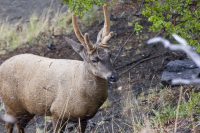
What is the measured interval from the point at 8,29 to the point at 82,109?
8.32 metres

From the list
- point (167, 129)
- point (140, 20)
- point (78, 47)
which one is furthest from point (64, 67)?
point (140, 20)

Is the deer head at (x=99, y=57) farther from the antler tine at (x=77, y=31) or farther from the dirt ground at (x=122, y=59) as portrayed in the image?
the dirt ground at (x=122, y=59)

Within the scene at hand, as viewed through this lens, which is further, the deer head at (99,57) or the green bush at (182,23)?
the deer head at (99,57)

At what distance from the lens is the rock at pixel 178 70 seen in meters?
8.65

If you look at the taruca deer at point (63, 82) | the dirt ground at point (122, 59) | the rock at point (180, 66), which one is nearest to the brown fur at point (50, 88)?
the taruca deer at point (63, 82)

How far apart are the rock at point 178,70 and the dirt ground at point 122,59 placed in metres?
0.24

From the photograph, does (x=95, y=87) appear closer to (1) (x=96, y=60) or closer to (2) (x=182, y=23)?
(1) (x=96, y=60)

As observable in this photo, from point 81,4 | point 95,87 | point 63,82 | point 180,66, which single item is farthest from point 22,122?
point 180,66

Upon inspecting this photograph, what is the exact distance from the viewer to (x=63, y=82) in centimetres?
743

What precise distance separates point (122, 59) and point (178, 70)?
2272 mm

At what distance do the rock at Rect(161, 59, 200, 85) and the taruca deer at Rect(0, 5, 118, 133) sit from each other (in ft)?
4.94

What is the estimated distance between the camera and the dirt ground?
8.84 meters

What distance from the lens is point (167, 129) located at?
5.23 m

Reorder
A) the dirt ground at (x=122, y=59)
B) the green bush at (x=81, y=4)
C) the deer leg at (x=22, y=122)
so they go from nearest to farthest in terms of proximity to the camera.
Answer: the green bush at (x=81, y=4) → the deer leg at (x=22, y=122) → the dirt ground at (x=122, y=59)
